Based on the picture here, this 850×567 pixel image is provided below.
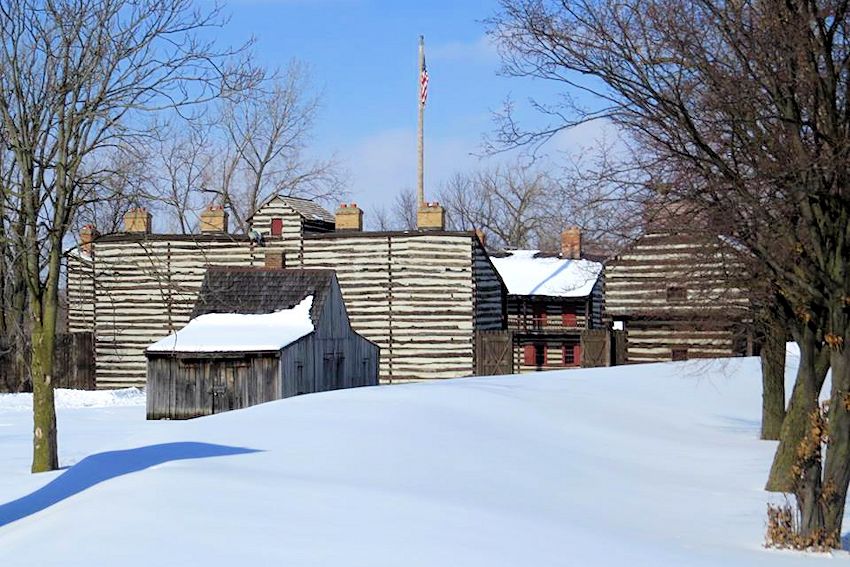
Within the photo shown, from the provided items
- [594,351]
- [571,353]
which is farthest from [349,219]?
[571,353]

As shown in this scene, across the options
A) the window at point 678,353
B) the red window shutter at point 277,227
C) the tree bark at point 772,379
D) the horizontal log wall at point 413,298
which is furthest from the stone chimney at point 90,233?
the window at point 678,353

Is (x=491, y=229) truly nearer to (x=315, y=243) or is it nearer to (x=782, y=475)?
(x=315, y=243)

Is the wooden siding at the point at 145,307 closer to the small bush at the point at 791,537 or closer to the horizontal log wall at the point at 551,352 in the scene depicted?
the horizontal log wall at the point at 551,352

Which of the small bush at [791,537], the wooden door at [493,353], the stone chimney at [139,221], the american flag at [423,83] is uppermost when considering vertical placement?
the american flag at [423,83]

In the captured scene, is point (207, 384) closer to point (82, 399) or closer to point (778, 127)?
point (82, 399)

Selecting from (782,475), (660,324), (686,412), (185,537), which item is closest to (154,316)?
(660,324)

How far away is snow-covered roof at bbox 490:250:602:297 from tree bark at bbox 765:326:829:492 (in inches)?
1318

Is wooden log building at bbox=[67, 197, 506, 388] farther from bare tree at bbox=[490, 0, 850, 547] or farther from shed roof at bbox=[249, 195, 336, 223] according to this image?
bare tree at bbox=[490, 0, 850, 547]

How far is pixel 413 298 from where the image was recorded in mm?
41781

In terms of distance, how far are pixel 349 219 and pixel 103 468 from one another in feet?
102

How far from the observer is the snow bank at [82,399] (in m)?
35.5

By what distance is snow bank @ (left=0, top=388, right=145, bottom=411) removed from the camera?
117 feet

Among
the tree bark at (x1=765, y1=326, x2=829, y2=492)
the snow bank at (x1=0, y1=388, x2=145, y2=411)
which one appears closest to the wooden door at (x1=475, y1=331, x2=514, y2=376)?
the snow bank at (x1=0, y1=388, x2=145, y2=411)

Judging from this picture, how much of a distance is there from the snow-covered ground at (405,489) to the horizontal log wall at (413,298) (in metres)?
17.1
